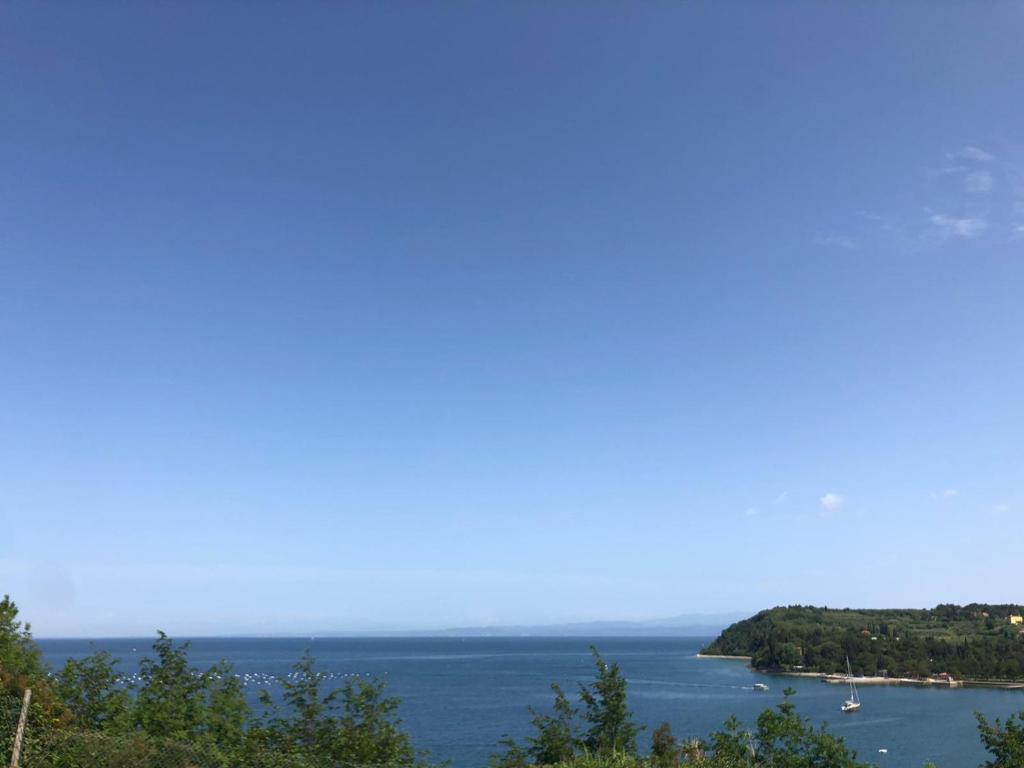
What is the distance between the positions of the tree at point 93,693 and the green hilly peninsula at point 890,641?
13514 centimetres

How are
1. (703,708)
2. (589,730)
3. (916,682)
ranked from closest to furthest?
(589,730)
(703,708)
(916,682)

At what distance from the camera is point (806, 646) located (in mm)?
142625

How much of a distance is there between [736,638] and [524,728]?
146 metres

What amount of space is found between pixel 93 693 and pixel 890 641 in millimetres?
150904

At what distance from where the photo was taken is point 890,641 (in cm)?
13750

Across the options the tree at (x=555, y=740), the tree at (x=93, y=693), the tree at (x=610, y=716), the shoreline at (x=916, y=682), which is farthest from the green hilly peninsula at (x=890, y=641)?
the tree at (x=93, y=693)

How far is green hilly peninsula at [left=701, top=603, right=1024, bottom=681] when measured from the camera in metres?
123

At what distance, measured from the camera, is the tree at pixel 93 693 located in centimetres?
1131

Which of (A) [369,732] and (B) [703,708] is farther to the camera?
(B) [703,708]

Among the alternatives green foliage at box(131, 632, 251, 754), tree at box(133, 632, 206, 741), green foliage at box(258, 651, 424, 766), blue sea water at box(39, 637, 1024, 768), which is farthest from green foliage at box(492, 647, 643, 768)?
blue sea water at box(39, 637, 1024, 768)

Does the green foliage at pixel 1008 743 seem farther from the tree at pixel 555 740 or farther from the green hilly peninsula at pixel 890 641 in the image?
the green hilly peninsula at pixel 890 641

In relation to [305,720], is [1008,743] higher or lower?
lower

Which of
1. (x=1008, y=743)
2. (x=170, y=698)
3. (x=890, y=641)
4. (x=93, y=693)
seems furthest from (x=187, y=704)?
(x=890, y=641)

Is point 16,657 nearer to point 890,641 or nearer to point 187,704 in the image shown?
point 187,704
